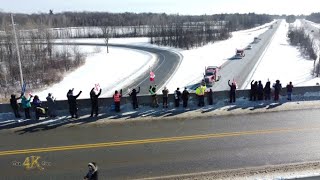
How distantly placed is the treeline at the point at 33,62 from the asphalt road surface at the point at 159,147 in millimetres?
26468

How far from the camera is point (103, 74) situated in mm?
48000

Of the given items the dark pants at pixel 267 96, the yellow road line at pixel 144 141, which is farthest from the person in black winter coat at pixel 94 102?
the dark pants at pixel 267 96

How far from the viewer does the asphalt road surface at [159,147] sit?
38.8 ft

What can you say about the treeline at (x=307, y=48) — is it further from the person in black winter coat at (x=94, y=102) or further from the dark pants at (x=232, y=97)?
the person in black winter coat at (x=94, y=102)

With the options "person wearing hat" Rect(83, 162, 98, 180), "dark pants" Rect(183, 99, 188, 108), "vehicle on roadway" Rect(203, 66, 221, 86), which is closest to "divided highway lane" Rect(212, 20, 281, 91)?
"vehicle on roadway" Rect(203, 66, 221, 86)

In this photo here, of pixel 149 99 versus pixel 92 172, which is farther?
pixel 149 99

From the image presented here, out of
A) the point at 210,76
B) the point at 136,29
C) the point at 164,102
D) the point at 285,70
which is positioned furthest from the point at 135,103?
the point at 136,29

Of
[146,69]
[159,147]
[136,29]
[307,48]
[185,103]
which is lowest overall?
[146,69]

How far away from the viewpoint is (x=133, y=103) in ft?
61.4

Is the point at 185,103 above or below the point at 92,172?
below

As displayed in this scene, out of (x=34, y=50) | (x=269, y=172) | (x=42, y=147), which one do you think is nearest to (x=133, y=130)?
(x=42, y=147)

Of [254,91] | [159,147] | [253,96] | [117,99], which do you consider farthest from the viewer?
[253,96]

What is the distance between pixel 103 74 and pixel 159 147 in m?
35.6

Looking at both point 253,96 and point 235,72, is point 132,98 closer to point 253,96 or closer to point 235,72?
point 253,96
